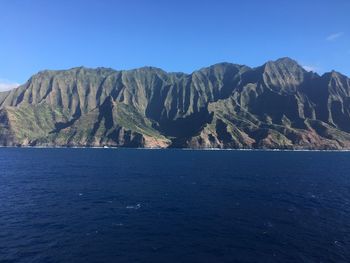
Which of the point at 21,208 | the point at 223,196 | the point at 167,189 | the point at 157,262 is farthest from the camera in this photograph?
the point at 167,189

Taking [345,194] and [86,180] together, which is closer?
[345,194]

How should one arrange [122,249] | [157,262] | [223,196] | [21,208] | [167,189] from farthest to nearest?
[167,189] < [223,196] < [21,208] < [122,249] < [157,262]

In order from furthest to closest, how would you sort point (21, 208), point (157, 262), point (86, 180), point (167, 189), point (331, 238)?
point (86, 180) → point (167, 189) → point (21, 208) → point (331, 238) → point (157, 262)

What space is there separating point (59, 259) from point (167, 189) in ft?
249

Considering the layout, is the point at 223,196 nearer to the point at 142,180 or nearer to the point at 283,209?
the point at 283,209

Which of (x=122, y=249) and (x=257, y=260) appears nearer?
(x=257, y=260)

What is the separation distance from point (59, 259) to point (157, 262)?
1791 centimetres

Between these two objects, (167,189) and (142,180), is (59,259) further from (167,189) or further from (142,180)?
(142,180)

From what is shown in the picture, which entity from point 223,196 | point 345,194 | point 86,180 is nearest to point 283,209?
point 223,196

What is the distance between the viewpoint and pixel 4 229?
81.6m

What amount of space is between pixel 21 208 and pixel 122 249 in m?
46.3

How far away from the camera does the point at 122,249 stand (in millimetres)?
70438

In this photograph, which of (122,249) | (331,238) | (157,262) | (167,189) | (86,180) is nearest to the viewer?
(157,262)

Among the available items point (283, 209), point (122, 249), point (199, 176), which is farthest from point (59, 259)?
point (199, 176)
